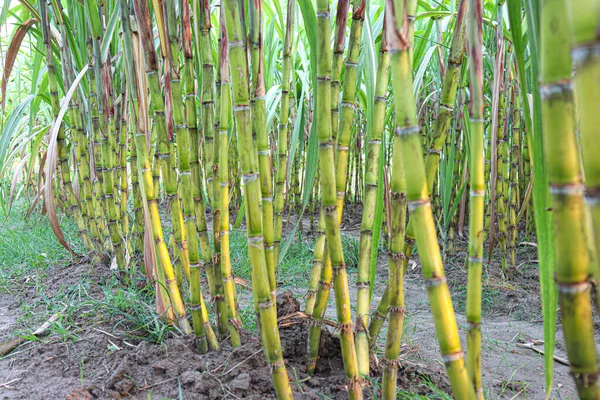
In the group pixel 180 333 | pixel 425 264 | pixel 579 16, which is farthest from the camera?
pixel 180 333

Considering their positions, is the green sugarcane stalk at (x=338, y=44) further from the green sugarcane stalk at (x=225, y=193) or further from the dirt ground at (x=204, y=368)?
the dirt ground at (x=204, y=368)

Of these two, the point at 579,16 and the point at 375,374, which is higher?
the point at 579,16

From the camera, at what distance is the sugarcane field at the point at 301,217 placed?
1.29ft

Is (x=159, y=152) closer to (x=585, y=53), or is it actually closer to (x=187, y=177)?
(x=187, y=177)

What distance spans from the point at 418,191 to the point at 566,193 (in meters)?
0.15

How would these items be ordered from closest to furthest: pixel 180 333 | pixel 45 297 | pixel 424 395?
pixel 424 395
pixel 180 333
pixel 45 297

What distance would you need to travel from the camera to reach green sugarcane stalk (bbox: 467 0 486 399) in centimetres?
50

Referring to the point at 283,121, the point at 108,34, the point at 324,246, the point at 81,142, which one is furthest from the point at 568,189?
the point at 81,142

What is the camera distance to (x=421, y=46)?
1.43 meters

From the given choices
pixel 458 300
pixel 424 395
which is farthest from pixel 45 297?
pixel 458 300

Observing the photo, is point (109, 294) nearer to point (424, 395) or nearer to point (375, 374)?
point (375, 374)

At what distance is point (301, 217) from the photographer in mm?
1154

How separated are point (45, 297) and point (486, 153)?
1.74 metres

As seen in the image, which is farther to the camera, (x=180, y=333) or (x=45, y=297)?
(x=45, y=297)
